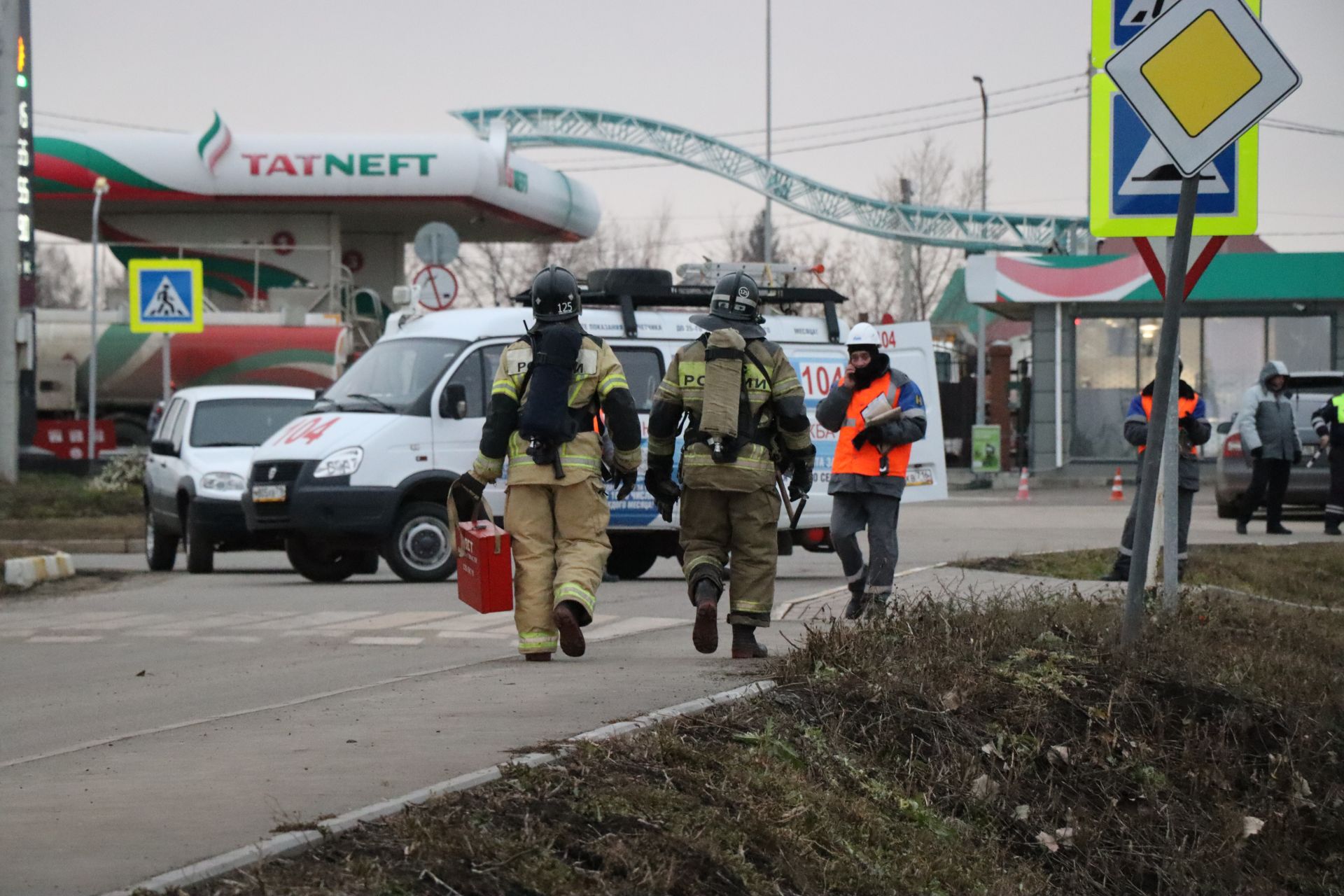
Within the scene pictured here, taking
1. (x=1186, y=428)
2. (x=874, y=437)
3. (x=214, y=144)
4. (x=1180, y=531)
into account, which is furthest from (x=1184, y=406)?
(x=214, y=144)

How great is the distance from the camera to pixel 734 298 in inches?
327

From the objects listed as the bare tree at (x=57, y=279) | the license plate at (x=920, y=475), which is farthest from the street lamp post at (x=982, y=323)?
the bare tree at (x=57, y=279)

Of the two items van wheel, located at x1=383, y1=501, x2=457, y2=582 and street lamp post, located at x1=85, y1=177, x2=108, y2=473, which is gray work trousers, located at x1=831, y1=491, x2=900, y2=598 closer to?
van wheel, located at x1=383, y1=501, x2=457, y2=582

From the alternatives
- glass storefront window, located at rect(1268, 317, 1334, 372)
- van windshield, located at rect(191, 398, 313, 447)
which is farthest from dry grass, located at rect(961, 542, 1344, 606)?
glass storefront window, located at rect(1268, 317, 1334, 372)

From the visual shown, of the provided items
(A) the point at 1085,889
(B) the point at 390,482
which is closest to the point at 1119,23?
(A) the point at 1085,889

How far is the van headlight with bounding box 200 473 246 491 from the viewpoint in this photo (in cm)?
1564

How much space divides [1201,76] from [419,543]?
337 inches

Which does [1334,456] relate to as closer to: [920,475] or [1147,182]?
[920,475]

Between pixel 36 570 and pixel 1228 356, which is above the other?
pixel 1228 356

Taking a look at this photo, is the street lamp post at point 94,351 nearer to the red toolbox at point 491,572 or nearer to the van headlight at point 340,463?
the van headlight at point 340,463

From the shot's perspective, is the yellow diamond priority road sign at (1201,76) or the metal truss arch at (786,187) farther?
the metal truss arch at (786,187)

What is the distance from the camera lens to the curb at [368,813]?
3846 mm

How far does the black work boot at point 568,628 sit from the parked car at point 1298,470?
1463cm

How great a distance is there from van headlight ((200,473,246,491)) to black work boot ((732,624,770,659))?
8.57m
